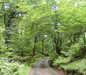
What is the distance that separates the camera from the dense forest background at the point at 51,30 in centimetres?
959

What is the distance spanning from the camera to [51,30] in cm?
1528

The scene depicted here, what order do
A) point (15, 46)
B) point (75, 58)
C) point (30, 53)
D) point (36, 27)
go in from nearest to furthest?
point (75, 58) < point (36, 27) < point (15, 46) < point (30, 53)

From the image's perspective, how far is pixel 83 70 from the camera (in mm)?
7570

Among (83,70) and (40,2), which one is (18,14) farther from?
(83,70)

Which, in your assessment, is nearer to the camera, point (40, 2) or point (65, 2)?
point (65, 2)

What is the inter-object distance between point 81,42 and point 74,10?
2920 mm

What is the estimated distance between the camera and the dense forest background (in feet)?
31.4

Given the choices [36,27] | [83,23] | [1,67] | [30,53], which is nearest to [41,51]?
[30,53]

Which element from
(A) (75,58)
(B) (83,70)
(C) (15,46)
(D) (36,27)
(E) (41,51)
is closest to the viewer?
(B) (83,70)

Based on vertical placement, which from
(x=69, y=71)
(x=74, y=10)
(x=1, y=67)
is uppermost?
(x=74, y=10)

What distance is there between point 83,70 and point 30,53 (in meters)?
12.9

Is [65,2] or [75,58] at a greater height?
[65,2]

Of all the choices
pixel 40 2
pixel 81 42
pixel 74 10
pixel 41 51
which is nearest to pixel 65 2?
pixel 74 10

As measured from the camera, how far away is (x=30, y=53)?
1950 centimetres
